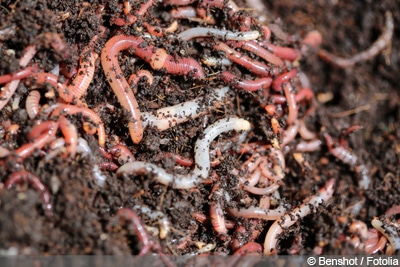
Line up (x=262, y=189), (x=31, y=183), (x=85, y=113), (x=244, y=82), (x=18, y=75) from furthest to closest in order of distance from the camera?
(x=244, y=82), (x=262, y=189), (x=85, y=113), (x=18, y=75), (x=31, y=183)

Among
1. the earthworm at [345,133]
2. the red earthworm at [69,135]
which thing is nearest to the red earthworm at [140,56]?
the red earthworm at [69,135]

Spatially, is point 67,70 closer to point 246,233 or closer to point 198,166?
point 198,166

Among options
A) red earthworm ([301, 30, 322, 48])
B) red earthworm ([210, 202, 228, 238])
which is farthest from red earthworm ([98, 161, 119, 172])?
red earthworm ([301, 30, 322, 48])

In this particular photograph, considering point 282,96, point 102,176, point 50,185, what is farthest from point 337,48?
point 50,185

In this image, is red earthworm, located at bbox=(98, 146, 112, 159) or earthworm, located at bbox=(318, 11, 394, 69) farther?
earthworm, located at bbox=(318, 11, 394, 69)

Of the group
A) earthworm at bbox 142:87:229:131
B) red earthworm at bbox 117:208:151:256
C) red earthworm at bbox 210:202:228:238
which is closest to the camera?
red earthworm at bbox 117:208:151:256

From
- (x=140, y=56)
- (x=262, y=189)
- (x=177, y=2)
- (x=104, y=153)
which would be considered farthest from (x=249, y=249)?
(x=177, y=2)

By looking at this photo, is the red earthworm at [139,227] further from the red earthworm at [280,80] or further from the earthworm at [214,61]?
the red earthworm at [280,80]

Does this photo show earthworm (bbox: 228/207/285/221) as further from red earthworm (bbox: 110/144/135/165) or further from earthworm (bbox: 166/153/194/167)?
red earthworm (bbox: 110/144/135/165)
